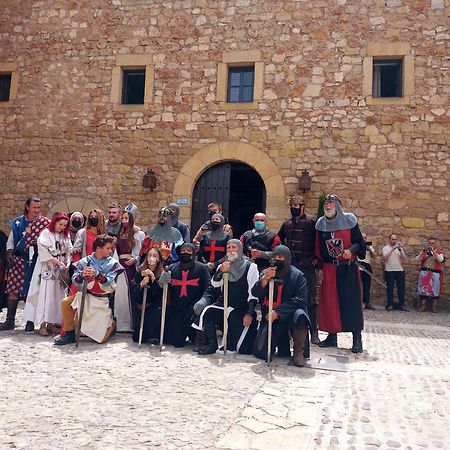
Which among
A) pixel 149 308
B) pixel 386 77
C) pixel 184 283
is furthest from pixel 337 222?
pixel 386 77

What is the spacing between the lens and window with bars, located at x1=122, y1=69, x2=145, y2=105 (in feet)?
31.6

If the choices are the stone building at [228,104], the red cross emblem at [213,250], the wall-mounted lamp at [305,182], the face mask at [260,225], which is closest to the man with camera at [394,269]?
the stone building at [228,104]

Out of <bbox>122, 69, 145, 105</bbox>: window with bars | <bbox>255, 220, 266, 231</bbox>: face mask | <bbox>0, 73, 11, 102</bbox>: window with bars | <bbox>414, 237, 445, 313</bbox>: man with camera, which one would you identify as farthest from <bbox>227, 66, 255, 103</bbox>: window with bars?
<bbox>0, 73, 11, 102</bbox>: window with bars

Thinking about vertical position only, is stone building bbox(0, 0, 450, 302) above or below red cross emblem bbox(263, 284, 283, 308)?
above

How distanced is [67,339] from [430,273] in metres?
6.08

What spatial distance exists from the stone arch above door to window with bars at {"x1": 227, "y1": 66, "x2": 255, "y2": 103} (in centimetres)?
98

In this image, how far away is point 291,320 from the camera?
439 cm

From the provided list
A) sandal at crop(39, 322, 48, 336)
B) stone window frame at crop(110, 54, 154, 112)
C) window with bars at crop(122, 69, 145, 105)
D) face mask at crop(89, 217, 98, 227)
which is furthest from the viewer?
window with bars at crop(122, 69, 145, 105)

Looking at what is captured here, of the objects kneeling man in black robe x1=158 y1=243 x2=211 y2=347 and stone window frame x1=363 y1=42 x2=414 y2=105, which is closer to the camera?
kneeling man in black robe x1=158 y1=243 x2=211 y2=347

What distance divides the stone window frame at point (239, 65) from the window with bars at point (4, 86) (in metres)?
4.80

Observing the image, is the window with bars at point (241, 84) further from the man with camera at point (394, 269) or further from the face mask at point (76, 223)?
the face mask at point (76, 223)

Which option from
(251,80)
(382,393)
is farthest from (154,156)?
(382,393)

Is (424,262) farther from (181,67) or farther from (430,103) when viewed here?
(181,67)

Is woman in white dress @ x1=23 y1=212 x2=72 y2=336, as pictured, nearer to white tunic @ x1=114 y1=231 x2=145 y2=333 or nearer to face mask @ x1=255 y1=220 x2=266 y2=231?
white tunic @ x1=114 y1=231 x2=145 y2=333
